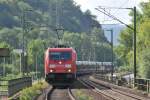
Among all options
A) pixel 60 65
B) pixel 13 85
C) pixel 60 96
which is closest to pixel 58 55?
pixel 60 65

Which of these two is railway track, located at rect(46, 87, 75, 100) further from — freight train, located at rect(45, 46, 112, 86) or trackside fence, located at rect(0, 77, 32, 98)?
freight train, located at rect(45, 46, 112, 86)

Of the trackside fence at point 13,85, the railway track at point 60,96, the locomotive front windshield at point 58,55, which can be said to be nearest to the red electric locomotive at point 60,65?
the locomotive front windshield at point 58,55

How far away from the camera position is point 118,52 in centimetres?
14288

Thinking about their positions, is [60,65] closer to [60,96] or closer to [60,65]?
[60,65]

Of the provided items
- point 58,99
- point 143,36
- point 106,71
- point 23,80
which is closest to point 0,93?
point 58,99

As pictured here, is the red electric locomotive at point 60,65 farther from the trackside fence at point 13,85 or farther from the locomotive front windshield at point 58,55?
the trackside fence at point 13,85

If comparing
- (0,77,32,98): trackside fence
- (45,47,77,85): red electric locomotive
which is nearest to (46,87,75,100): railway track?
(0,77,32,98): trackside fence

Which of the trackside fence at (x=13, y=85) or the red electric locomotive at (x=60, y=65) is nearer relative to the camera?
the trackside fence at (x=13, y=85)

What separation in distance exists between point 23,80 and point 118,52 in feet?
281

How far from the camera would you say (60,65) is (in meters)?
59.8

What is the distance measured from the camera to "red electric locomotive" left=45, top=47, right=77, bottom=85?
5962 centimetres

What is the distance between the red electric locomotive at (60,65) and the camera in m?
59.6

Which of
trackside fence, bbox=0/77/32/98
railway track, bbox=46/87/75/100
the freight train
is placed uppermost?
the freight train

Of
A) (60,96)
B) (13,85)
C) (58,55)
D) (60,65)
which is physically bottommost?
(60,96)
